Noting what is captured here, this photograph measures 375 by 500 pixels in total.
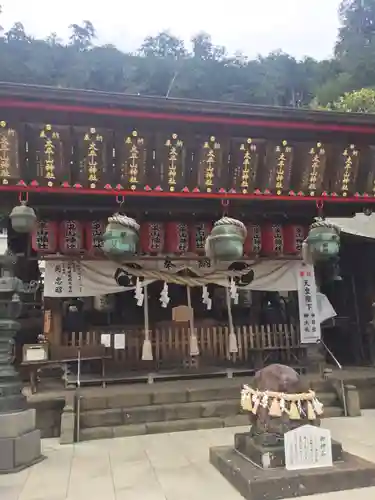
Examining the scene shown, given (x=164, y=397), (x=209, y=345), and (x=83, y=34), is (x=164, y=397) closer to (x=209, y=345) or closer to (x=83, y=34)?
(x=209, y=345)

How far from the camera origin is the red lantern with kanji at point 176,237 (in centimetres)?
875

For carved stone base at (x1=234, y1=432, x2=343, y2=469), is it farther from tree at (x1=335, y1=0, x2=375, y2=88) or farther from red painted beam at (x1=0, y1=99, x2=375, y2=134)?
tree at (x1=335, y1=0, x2=375, y2=88)

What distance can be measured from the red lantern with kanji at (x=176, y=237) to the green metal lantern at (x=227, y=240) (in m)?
2.38

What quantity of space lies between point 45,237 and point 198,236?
2.95 metres

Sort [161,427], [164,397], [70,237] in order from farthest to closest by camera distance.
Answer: [70,237]
[164,397]
[161,427]

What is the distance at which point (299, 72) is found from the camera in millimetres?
35250

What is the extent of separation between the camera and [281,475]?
4027 mm

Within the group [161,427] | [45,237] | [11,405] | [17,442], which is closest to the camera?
[17,442]

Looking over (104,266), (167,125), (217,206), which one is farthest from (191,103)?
(104,266)

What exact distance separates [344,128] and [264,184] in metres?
1.51

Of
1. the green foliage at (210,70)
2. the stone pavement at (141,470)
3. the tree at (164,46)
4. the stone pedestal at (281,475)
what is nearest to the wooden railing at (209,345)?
the stone pavement at (141,470)

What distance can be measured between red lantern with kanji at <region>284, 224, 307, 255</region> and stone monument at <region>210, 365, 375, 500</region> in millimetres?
4831

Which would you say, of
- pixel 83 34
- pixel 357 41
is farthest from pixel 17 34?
pixel 357 41

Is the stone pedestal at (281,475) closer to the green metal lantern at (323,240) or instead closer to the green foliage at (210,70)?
the green metal lantern at (323,240)
